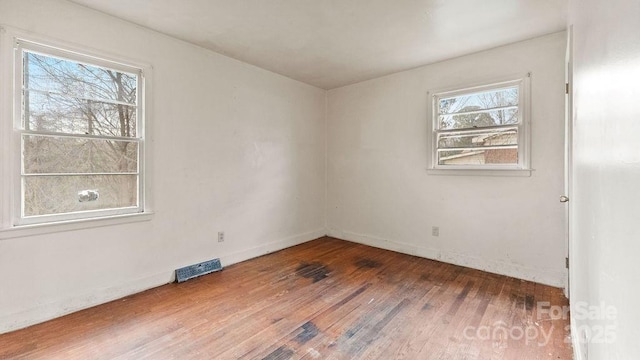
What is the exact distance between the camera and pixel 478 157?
3.26 meters

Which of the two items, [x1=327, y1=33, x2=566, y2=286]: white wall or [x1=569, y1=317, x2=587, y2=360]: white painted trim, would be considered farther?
[x1=327, y1=33, x2=566, y2=286]: white wall

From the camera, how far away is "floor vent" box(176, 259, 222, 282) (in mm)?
2920

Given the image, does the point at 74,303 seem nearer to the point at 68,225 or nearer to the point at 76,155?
the point at 68,225

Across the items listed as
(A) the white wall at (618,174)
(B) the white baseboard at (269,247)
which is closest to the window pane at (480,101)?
(A) the white wall at (618,174)

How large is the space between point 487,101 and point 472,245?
1692 mm

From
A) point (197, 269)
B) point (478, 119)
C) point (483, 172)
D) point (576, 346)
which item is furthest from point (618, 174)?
point (197, 269)

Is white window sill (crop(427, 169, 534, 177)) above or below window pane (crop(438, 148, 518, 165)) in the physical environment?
below

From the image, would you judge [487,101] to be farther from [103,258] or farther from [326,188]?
[103,258]

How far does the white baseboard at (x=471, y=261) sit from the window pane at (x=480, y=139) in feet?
4.36

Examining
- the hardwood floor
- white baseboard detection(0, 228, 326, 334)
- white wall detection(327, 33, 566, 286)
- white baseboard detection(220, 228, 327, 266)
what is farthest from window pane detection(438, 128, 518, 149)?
white baseboard detection(0, 228, 326, 334)

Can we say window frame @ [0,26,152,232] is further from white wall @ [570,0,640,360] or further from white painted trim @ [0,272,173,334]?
white wall @ [570,0,640,360]

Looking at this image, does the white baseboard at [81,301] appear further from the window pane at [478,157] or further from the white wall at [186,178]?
the window pane at [478,157]

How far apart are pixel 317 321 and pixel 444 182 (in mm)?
2337

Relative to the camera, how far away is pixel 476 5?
2271 millimetres
